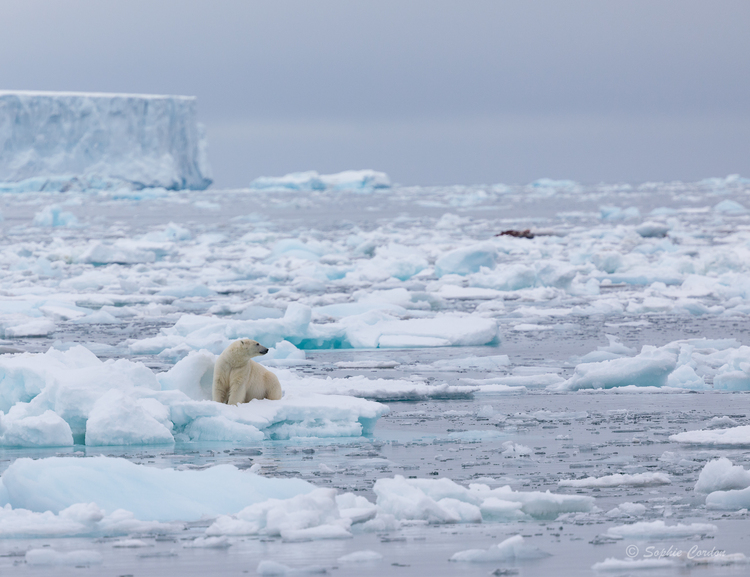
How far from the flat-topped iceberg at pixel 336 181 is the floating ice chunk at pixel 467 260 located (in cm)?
5851

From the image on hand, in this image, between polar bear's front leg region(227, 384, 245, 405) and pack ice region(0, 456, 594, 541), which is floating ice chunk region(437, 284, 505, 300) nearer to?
polar bear's front leg region(227, 384, 245, 405)

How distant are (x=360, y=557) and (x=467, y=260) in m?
11.1

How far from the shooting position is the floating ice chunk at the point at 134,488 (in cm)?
329

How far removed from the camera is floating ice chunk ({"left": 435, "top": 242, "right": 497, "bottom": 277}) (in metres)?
13.8

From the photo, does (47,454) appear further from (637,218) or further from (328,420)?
(637,218)

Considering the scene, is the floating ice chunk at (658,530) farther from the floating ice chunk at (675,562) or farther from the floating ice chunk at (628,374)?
the floating ice chunk at (628,374)

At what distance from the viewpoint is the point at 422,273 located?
14.2m

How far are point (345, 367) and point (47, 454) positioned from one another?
2.67 metres

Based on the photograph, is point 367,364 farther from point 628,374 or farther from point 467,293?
point 467,293

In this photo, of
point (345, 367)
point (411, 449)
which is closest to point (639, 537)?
point (411, 449)

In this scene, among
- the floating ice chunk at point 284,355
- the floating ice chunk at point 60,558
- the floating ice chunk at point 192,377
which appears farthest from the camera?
the floating ice chunk at point 284,355

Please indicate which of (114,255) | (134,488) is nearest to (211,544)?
(134,488)

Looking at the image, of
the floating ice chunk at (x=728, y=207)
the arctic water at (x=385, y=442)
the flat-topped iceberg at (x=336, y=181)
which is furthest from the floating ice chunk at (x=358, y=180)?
the arctic water at (x=385, y=442)

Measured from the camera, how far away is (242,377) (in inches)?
189
